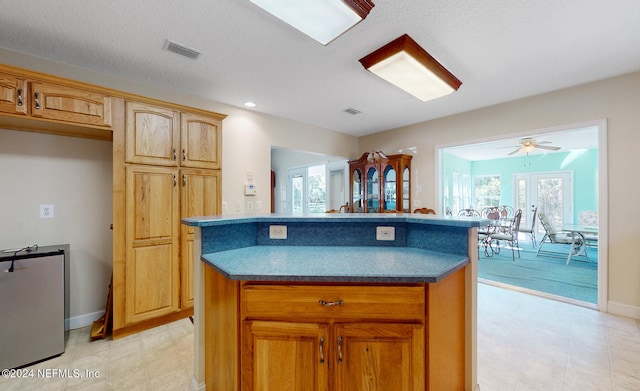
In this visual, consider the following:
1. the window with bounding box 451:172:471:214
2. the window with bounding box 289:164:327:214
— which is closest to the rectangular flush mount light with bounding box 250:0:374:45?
the window with bounding box 289:164:327:214

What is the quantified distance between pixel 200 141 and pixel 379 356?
98.2 inches

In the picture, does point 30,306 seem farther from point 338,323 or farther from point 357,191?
point 357,191

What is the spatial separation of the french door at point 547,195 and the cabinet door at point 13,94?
374 inches

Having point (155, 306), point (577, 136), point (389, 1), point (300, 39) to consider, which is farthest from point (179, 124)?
point (577, 136)

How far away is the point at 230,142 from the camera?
3344mm

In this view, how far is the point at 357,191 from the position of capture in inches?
194

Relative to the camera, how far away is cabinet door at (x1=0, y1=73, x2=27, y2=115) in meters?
1.81

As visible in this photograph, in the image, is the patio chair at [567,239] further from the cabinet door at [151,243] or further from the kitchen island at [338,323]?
the cabinet door at [151,243]

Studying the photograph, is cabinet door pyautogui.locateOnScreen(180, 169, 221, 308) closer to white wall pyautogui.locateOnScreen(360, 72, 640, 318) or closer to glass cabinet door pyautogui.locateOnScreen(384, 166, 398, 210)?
glass cabinet door pyautogui.locateOnScreen(384, 166, 398, 210)

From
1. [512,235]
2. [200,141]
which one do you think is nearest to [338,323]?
[200,141]

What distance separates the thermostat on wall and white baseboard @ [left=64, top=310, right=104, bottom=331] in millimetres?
1916

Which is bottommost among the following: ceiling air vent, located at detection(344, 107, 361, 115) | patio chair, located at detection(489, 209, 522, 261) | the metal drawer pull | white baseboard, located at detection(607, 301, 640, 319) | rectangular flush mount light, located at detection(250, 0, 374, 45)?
white baseboard, located at detection(607, 301, 640, 319)

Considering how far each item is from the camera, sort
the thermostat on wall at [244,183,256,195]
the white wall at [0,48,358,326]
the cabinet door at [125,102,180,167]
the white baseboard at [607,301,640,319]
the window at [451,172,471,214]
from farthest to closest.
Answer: the window at [451,172,471,214] → the thermostat on wall at [244,183,256,195] → the white baseboard at [607,301,640,319] → the cabinet door at [125,102,180,167] → the white wall at [0,48,358,326]

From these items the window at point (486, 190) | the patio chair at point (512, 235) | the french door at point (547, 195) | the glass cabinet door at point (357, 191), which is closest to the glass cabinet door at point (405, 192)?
the glass cabinet door at point (357, 191)
